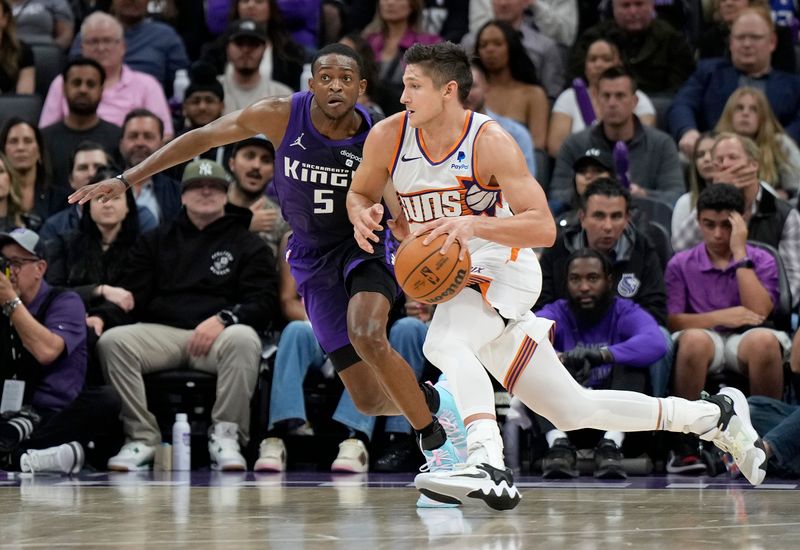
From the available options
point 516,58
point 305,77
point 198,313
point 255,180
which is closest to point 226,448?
point 198,313

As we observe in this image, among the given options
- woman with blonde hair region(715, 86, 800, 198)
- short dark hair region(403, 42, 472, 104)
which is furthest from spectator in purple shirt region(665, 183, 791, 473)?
short dark hair region(403, 42, 472, 104)

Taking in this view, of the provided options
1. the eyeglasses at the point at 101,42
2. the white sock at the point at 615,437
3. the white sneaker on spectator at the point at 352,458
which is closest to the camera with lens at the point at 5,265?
the white sneaker on spectator at the point at 352,458

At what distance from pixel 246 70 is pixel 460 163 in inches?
206

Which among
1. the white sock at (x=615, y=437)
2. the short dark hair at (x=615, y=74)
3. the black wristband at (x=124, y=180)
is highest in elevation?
the short dark hair at (x=615, y=74)

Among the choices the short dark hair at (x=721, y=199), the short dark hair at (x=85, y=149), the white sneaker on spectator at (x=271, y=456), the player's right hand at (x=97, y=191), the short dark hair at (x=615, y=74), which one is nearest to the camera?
the player's right hand at (x=97, y=191)

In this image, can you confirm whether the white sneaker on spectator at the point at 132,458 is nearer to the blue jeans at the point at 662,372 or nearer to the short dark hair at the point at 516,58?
the blue jeans at the point at 662,372

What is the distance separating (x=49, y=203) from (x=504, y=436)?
374 centimetres

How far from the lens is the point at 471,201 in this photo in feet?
17.3

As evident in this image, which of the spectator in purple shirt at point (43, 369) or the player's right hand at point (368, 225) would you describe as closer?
the player's right hand at point (368, 225)

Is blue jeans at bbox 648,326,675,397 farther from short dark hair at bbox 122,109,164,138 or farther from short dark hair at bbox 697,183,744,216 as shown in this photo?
short dark hair at bbox 122,109,164,138

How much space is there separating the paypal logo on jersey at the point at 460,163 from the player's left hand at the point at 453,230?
0.37 m

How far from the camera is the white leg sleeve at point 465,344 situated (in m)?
5.07

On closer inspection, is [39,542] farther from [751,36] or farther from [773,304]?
[751,36]

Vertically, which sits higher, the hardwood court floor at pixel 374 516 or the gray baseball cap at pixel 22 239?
the gray baseball cap at pixel 22 239
